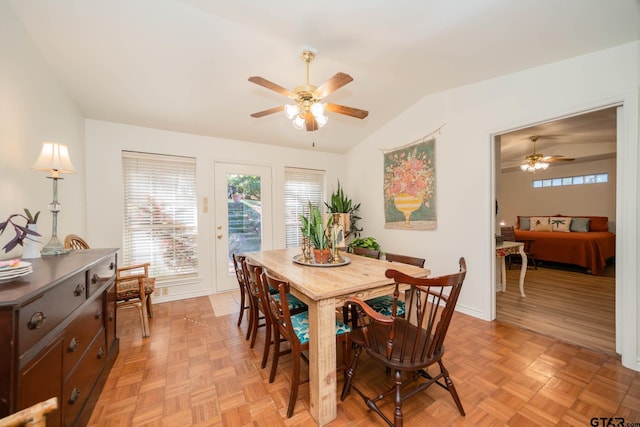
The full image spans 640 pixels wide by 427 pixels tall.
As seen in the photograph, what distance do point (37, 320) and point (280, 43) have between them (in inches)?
93.9

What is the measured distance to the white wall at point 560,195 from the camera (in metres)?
5.42

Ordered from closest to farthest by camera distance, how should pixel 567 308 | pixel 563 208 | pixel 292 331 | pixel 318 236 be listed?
pixel 292 331 < pixel 318 236 < pixel 567 308 < pixel 563 208

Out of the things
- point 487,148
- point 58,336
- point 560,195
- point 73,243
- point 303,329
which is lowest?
point 303,329

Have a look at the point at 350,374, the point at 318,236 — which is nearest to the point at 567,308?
the point at 350,374

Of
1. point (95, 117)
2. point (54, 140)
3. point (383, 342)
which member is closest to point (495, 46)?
point (383, 342)

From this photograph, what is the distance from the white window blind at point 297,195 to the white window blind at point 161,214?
146 centimetres

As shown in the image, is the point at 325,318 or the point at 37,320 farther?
the point at 325,318

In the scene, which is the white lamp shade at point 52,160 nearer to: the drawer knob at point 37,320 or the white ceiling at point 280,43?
the white ceiling at point 280,43

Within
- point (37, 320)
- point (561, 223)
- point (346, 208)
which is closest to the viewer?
point (37, 320)

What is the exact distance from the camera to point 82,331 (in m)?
1.39

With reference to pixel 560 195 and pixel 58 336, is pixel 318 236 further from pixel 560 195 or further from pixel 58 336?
pixel 560 195

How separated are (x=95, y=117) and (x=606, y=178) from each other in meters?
9.38

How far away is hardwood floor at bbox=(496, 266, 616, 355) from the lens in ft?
7.61

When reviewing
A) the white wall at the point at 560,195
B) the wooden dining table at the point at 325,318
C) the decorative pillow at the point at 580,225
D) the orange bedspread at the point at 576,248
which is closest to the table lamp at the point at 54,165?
the wooden dining table at the point at 325,318
